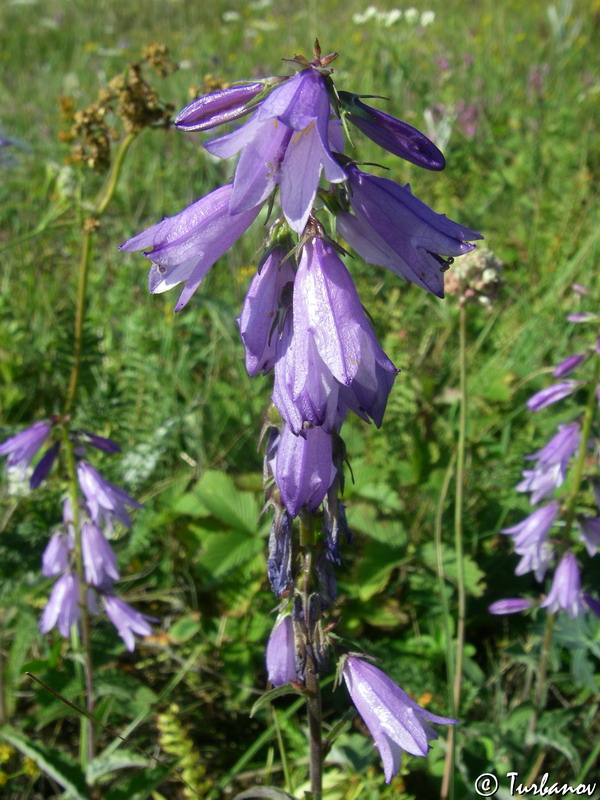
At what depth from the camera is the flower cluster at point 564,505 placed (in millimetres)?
2094

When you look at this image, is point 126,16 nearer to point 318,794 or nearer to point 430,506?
point 430,506

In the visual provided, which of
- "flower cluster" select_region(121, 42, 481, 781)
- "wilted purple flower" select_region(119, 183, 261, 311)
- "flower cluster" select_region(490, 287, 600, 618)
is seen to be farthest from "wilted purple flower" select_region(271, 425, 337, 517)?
"flower cluster" select_region(490, 287, 600, 618)

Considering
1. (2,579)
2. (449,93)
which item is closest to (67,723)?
(2,579)

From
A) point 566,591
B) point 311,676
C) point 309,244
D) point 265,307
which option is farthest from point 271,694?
point 566,591

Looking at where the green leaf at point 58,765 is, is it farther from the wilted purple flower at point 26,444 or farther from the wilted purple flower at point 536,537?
the wilted purple flower at point 536,537

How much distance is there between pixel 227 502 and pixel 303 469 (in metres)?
1.41

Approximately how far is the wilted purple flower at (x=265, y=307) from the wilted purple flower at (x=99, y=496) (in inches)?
42.5

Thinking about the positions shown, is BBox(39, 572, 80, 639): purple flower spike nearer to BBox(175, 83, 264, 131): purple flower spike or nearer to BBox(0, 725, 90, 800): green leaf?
BBox(0, 725, 90, 800): green leaf

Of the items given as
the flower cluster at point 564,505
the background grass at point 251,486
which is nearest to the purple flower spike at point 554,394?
the flower cluster at point 564,505

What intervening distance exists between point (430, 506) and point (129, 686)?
4.28ft

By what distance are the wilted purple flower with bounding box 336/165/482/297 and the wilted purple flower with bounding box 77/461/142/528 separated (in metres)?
1.29

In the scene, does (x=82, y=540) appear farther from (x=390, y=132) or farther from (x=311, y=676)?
(x=390, y=132)

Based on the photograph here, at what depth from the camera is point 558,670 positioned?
2.46 m

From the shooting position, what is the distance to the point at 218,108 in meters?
1.09
